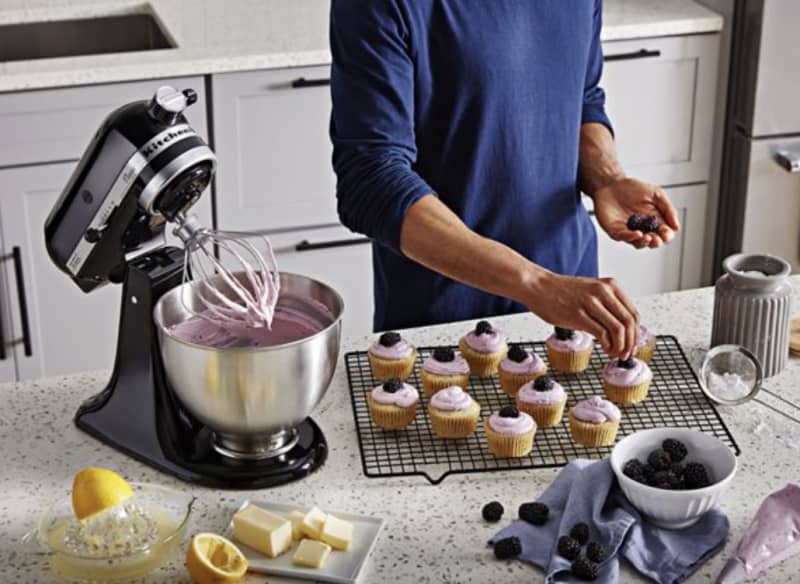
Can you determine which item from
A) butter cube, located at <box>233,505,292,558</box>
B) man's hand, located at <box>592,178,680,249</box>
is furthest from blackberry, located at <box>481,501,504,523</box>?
man's hand, located at <box>592,178,680,249</box>

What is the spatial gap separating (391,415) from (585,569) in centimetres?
38

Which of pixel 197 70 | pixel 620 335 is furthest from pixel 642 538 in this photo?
pixel 197 70

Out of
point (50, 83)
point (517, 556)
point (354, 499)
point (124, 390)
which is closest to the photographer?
point (517, 556)

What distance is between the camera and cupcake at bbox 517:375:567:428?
69.1 inches

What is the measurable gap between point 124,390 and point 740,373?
0.82 meters

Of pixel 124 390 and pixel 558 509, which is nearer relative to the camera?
pixel 558 509

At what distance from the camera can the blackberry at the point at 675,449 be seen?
160cm

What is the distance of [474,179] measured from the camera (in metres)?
2.06

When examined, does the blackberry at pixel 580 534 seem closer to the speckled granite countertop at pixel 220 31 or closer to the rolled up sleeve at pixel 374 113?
A: the rolled up sleeve at pixel 374 113

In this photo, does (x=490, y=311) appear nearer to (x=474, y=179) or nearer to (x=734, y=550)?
(x=474, y=179)

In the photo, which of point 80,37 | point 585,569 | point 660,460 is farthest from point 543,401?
point 80,37

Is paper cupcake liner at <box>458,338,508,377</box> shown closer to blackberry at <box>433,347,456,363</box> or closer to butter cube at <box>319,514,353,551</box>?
blackberry at <box>433,347,456,363</box>

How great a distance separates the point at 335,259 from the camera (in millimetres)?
3223

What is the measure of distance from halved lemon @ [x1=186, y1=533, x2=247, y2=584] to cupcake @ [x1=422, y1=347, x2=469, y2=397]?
1.38ft
